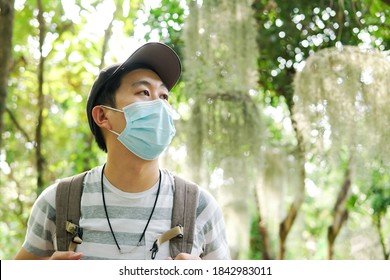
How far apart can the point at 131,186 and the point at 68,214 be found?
0.43 feet

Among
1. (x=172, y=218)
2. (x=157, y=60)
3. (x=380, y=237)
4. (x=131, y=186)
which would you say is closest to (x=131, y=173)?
(x=131, y=186)

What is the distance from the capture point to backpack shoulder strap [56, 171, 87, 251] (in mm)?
994

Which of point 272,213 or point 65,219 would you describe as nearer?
point 65,219

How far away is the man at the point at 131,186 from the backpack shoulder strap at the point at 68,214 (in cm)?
2

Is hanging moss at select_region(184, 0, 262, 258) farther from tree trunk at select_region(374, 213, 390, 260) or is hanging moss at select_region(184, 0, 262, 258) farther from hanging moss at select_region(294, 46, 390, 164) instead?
tree trunk at select_region(374, 213, 390, 260)

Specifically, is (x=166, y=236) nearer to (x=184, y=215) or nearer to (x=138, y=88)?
(x=184, y=215)

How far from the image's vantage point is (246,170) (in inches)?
96.8

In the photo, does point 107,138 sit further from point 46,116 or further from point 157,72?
point 46,116

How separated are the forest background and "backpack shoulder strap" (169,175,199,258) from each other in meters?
A: 0.91

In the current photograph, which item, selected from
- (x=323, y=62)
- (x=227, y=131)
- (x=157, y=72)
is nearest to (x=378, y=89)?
(x=323, y=62)

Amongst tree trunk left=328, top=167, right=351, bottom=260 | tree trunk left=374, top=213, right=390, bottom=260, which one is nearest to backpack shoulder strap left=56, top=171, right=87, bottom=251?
tree trunk left=374, top=213, right=390, bottom=260

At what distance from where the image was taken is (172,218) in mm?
998

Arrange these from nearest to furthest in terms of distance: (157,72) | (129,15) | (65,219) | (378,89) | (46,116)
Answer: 1. (65,219)
2. (157,72)
3. (378,89)
4. (129,15)
5. (46,116)

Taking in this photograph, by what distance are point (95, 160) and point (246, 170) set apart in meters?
1.04
